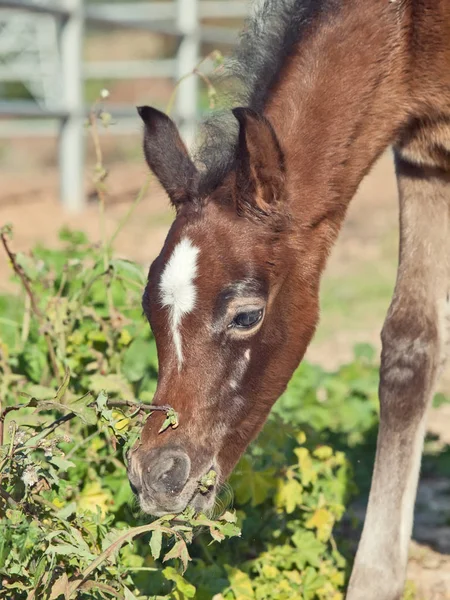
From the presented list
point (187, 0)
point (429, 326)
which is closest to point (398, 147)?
point (429, 326)

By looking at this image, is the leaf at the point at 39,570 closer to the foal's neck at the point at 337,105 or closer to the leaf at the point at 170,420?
the leaf at the point at 170,420

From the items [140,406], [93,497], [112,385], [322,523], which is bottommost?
[93,497]

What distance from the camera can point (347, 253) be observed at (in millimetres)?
9281

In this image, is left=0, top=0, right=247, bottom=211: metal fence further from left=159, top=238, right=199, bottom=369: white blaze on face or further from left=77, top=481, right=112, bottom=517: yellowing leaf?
left=159, top=238, right=199, bottom=369: white blaze on face

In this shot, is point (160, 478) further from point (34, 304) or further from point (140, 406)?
point (34, 304)

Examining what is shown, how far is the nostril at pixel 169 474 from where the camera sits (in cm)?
278

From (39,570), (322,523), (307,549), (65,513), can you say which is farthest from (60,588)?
(322,523)

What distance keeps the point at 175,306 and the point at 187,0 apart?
9.15 m

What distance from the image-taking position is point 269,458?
3.89 meters

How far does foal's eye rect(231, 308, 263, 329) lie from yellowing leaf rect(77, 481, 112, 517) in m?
0.93

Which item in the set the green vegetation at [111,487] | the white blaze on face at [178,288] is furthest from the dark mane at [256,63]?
the green vegetation at [111,487]

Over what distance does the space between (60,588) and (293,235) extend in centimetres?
124

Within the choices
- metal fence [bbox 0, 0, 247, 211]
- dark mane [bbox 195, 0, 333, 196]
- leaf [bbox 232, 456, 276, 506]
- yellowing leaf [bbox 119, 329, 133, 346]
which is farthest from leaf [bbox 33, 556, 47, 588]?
metal fence [bbox 0, 0, 247, 211]

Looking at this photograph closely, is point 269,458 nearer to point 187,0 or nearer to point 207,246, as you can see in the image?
point 207,246
